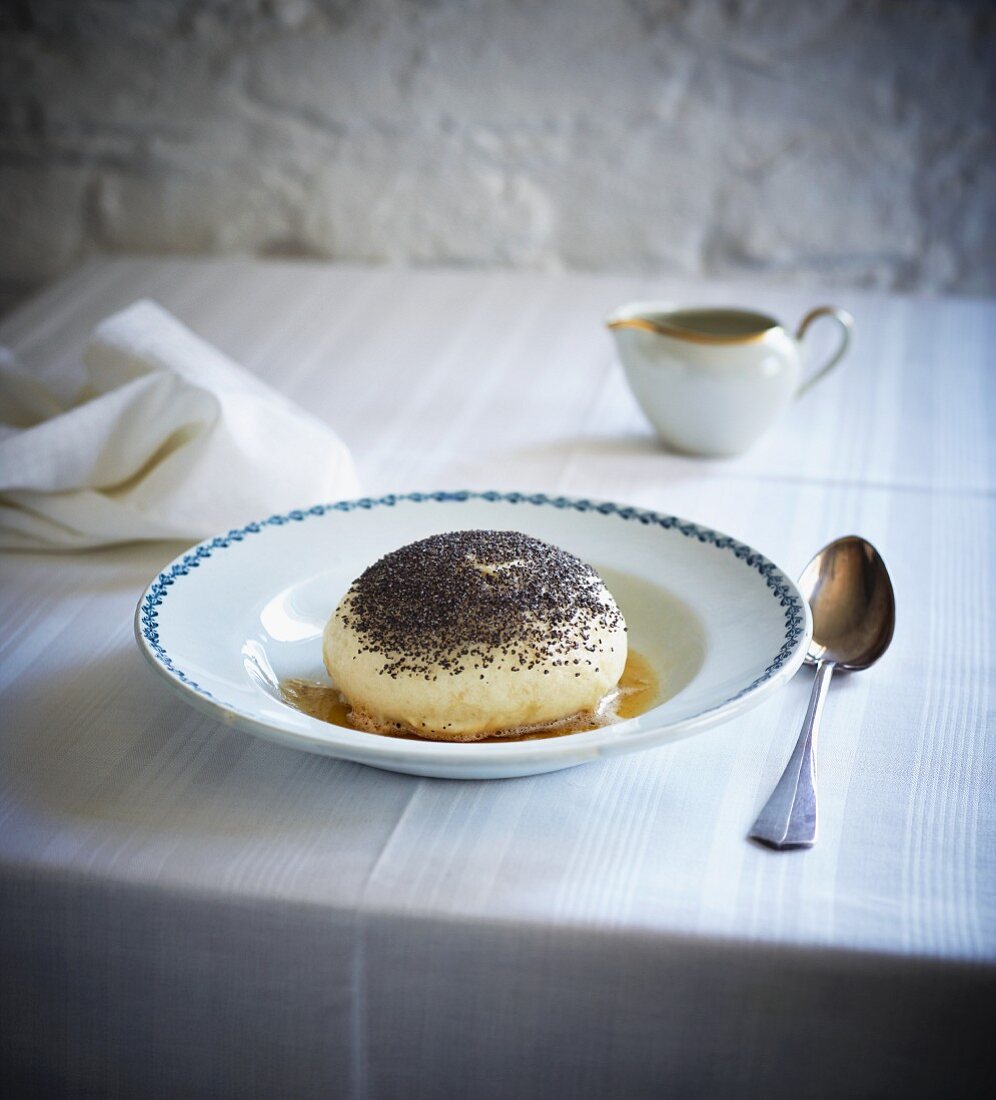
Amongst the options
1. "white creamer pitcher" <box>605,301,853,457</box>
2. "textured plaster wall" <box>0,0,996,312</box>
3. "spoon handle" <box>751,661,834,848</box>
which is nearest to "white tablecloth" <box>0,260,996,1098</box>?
"spoon handle" <box>751,661,834,848</box>

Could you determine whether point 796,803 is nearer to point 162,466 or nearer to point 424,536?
point 424,536

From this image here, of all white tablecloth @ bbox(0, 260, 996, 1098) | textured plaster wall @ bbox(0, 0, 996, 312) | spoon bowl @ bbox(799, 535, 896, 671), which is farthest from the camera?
textured plaster wall @ bbox(0, 0, 996, 312)

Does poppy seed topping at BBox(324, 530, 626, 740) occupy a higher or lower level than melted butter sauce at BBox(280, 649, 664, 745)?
higher

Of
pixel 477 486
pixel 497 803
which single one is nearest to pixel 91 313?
pixel 477 486

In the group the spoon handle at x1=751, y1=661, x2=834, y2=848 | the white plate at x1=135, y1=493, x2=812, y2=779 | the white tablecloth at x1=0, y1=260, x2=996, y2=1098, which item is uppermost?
the white plate at x1=135, y1=493, x2=812, y2=779

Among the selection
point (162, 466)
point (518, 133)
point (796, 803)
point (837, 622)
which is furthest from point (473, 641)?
point (518, 133)

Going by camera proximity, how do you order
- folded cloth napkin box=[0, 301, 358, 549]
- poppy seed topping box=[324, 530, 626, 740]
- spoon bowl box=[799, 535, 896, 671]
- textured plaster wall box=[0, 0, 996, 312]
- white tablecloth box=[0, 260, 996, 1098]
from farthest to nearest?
textured plaster wall box=[0, 0, 996, 312]
folded cloth napkin box=[0, 301, 358, 549]
spoon bowl box=[799, 535, 896, 671]
poppy seed topping box=[324, 530, 626, 740]
white tablecloth box=[0, 260, 996, 1098]

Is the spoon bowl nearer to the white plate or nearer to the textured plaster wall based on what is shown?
the white plate

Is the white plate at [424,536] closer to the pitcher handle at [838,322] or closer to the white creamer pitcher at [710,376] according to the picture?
the white creamer pitcher at [710,376]
